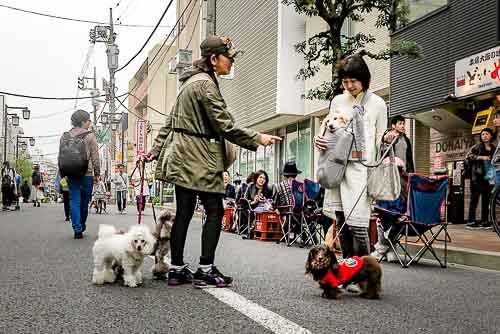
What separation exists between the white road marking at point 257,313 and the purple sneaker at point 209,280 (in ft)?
0.23

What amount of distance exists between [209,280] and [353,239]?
3.77 ft

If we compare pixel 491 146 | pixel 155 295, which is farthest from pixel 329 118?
pixel 491 146

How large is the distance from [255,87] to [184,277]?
1906 centimetres

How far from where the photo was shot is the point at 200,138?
4418mm

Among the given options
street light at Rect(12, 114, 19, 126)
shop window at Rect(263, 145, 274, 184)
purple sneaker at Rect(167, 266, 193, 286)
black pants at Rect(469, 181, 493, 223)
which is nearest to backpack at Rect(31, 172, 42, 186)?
shop window at Rect(263, 145, 274, 184)

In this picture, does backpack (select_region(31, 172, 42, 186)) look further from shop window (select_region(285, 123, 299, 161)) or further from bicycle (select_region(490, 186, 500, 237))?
bicycle (select_region(490, 186, 500, 237))

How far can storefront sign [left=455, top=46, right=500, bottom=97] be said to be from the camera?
1072cm

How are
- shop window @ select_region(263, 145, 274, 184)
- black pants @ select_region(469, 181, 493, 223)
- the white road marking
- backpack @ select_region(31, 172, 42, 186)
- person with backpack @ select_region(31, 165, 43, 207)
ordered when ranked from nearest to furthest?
→ the white road marking < black pants @ select_region(469, 181, 493, 223) < person with backpack @ select_region(31, 165, 43, 207) < backpack @ select_region(31, 172, 42, 186) < shop window @ select_region(263, 145, 274, 184)

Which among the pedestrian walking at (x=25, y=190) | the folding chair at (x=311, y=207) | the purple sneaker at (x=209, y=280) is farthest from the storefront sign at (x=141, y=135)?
the purple sneaker at (x=209, y=280)

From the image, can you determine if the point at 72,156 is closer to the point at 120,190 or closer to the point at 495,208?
the point at 495,208

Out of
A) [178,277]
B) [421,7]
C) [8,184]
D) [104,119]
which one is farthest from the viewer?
[104,119]

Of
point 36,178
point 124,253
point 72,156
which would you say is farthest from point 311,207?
point 36,178

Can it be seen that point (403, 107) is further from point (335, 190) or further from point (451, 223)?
point (335, 190)

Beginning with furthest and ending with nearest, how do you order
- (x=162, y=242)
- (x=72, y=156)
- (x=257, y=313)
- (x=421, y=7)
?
(x=421, y=7)
(x=72, y=156)
(x=162, y=242)
(x=257, y=313)
